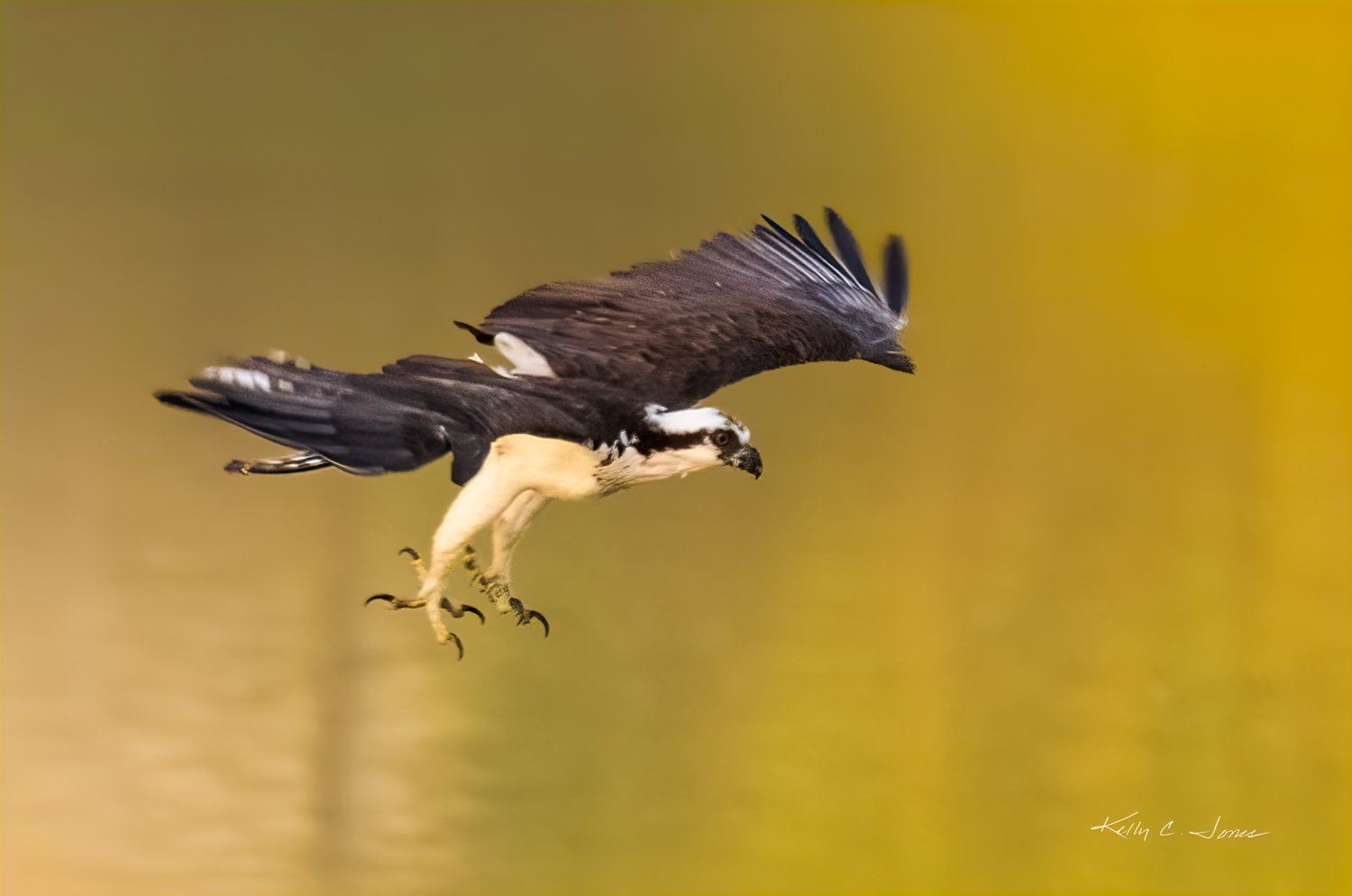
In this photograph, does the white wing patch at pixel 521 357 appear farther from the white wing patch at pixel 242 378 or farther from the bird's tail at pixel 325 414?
the white wing patch at pixel 242 378

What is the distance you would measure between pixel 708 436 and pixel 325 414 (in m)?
0.58

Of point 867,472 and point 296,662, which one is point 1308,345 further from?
point 296,662

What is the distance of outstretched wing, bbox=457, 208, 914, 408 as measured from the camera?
2.27 m

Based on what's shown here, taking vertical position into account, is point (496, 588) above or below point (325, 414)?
below

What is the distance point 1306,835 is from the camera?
3244 mm

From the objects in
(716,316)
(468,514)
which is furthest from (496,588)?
(716,316)

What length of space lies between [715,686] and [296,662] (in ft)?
2.89

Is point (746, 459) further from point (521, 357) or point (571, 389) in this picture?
Answer: point (521, 357)

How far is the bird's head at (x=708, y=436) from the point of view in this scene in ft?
7.02
